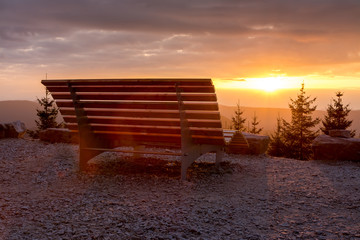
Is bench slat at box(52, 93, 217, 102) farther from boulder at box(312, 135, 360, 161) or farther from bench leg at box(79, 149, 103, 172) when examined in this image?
boulder at box(312, 135, 360, 161)

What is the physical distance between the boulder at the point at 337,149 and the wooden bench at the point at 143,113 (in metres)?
3.46

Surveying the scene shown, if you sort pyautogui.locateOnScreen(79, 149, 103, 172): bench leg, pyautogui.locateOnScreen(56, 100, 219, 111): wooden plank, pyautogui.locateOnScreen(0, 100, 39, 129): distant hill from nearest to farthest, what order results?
pyautogui.locateOnScreen(56, 100, 219, 111): wooden plank → pyautogui.locateOnScreen(79, 149, 103, 172): bench leg → pyautogui.locateOnScreen(0, 100, 39, 129): distant hill

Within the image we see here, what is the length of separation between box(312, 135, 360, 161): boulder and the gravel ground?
2.92 feet

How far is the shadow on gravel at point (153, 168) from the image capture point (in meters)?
6.87

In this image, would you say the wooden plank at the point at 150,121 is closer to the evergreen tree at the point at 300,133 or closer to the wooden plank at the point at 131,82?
the wooden plank at the point at 131,82

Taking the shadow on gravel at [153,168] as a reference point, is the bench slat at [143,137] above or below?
above

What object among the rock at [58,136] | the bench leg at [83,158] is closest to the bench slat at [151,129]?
the bench leg at [83,158]

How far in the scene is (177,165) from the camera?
7.77m

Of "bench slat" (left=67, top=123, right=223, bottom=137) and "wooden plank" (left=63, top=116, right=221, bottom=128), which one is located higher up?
"wooden plank" (left=63, top=116, right=221, bottom=128)

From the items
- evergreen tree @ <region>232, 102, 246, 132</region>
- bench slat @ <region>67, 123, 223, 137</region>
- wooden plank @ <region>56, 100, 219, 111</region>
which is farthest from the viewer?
evergreen tree @ <region>232, 102, 246, 132</region>

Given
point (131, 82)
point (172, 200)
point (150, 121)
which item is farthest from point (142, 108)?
point (172, 200)

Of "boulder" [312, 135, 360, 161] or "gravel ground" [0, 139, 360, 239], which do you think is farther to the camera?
"boulder" [312, 135, 360, 161]

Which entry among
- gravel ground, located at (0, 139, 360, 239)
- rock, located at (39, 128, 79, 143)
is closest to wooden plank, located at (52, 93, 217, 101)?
gravel ground, located at (0, 139, 360, 239)

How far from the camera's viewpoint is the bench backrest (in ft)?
19.0
